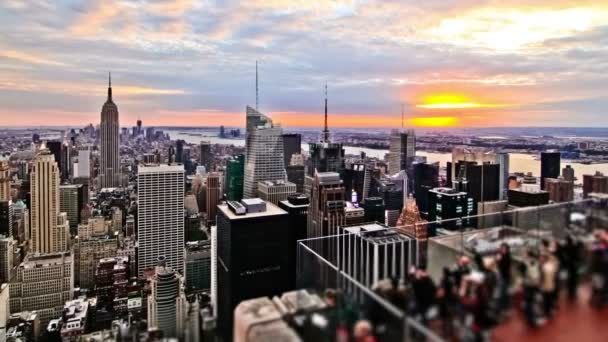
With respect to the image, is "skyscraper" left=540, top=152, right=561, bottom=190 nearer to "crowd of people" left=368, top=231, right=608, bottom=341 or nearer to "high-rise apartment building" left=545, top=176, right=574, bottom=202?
"high-rise apartment building" left=545, top=176, right=574, bottom=202

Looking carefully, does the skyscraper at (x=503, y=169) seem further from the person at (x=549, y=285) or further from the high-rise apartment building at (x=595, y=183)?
the person at (x=549, y=285)

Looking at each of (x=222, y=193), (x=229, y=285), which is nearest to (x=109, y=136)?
(x=222, y=193)

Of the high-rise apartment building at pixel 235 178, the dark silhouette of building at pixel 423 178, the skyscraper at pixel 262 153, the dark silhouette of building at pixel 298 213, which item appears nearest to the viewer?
the dark silhouette of building at pixel 298 213

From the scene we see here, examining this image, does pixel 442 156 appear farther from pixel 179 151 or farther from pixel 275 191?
pixel 179 151

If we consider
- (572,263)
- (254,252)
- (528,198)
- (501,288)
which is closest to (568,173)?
(528,198)

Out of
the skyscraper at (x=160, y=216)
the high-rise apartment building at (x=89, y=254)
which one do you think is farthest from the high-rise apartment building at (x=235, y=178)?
the high-rise apartment building at (x=89, y=254)

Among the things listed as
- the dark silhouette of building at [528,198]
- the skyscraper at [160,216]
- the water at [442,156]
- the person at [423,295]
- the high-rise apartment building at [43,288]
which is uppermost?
the water at [442,156]

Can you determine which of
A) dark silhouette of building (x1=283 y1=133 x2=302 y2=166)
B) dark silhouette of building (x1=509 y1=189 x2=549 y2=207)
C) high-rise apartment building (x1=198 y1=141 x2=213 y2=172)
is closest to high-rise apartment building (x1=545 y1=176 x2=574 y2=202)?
dark silhouette of building (x1=509 y1=189 x2=549 y2=207)

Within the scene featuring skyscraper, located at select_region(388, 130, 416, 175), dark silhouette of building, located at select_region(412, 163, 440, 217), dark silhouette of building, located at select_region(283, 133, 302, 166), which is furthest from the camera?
dark silhouette of building, located at select_region(283, 133, 302, 166)
